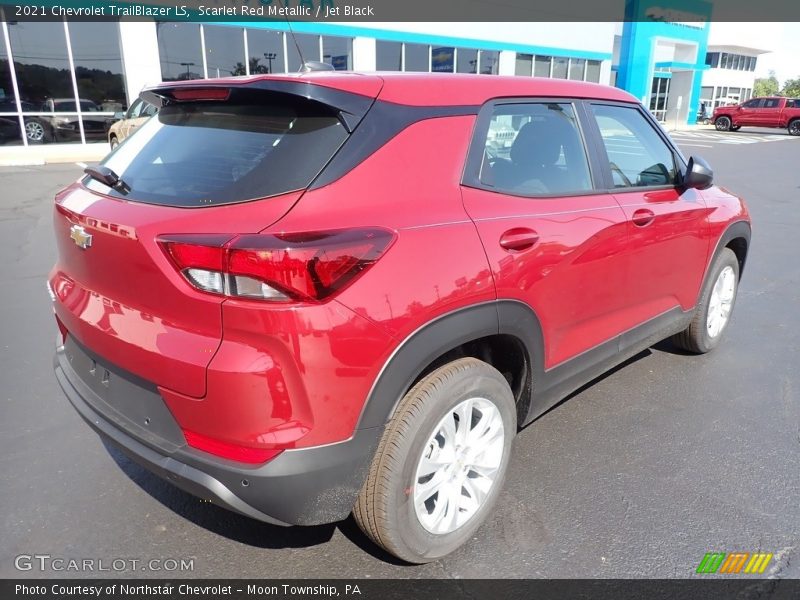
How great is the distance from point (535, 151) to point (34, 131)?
17.9 metres

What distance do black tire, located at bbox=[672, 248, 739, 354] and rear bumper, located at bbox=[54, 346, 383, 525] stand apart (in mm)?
2887

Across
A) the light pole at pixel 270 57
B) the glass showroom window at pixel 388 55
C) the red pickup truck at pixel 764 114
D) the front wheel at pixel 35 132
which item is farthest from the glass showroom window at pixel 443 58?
the red pickup truck at pixel 764 114

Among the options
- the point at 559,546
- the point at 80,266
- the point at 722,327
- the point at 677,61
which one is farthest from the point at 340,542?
the point at 677,61

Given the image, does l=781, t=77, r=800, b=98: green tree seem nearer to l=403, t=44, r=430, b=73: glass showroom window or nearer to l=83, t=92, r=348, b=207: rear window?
l=403, t=44, r=430, b=73: glass showroom window

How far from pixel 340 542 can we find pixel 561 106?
2203 millimetres

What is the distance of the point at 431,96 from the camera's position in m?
2.31

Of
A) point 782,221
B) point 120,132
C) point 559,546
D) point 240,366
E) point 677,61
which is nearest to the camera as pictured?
point 240,366

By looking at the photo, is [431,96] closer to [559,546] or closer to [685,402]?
[559,546]

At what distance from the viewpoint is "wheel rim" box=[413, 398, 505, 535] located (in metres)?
2.29

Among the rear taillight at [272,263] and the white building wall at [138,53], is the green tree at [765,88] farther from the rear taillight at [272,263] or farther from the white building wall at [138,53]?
the rear taillight at [272,263]

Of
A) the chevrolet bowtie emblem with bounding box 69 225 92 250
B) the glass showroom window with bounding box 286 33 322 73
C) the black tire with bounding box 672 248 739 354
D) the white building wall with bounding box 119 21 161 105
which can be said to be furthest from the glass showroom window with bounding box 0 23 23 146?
the black tire with bounding box 672 248 739 354

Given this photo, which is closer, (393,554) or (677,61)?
(393,554)

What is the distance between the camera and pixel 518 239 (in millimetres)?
2404

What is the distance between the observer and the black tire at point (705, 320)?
401 cm
